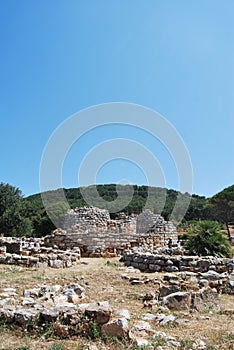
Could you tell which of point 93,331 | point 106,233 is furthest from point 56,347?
point 106,233

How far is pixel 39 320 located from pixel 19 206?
73.2 feet

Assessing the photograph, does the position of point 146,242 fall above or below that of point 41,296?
above

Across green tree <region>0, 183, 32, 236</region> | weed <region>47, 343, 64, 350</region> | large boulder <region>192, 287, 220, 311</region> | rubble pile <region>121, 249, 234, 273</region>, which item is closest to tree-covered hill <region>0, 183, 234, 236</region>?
green tree <region>0, 183, 32, 236</region>

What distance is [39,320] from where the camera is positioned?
4598 mm

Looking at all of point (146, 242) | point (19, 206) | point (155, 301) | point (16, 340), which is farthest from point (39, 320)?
point (19, 206)

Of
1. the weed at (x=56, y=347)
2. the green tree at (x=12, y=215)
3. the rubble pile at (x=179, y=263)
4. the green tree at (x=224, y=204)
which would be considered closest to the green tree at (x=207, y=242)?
the rubble pile at (x=179, y=263)

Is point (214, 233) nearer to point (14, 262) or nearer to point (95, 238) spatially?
point (95, 238)

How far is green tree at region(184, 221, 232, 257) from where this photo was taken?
11961 mm

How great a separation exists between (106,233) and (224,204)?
29.2 m

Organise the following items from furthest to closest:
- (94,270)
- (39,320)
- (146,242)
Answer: (146,242) < (94,270) < (39,320)

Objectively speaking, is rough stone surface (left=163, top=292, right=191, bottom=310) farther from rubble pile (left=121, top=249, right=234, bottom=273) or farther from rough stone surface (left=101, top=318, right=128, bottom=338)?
rubble pile (left=121, top=249, right=234, bottom=273)

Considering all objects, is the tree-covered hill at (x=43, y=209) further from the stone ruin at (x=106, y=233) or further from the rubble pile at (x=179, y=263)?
the rubble pile at (x=179, y=263)

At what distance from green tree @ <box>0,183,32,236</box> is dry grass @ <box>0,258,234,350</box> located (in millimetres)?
14289

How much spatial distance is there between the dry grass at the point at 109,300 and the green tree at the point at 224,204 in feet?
105
